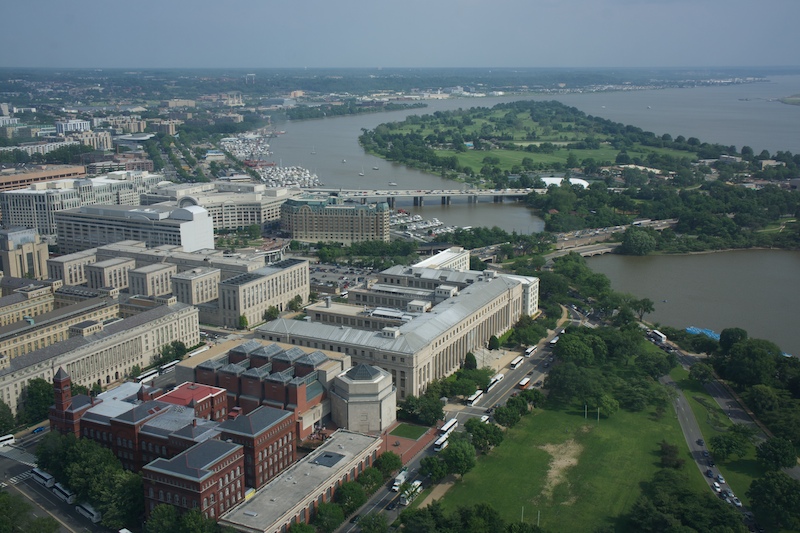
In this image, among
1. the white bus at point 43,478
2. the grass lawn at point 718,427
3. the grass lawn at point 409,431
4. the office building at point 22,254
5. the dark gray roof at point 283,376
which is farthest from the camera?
the office building at point 22,254

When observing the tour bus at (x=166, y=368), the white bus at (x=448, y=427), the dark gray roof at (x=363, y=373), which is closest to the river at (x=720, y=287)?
the white bus at (x=448, y=427)

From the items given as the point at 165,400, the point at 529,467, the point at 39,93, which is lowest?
the point at 529,467

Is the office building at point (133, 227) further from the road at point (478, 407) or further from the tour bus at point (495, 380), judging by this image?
the tour bus at point (495, 380)

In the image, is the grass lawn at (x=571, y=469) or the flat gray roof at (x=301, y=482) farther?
the grass lawn at (x=571, y=469)

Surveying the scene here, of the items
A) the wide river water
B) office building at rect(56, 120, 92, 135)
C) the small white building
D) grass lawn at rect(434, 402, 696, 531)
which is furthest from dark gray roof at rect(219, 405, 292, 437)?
office building at rect(56, 120, 92, 135)

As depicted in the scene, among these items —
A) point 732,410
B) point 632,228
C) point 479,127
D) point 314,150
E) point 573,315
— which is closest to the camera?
point 732,410

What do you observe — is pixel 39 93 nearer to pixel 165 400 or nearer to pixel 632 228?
pixel 632 228

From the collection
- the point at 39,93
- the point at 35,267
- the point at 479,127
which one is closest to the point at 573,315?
the point at 35,267
